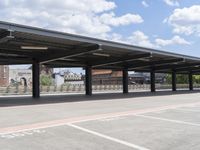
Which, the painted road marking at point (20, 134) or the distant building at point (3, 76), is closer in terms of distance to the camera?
the painted road marking at point (20, 134)

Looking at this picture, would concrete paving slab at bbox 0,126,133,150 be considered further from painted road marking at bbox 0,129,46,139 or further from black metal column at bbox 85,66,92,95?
black metal column at bbox 85,66,92,95

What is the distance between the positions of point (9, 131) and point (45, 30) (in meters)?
11.5

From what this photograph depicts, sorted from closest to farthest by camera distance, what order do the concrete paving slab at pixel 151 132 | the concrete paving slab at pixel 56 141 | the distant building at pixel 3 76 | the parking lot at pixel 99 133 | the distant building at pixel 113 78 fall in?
the concrete paving slab at pixel 56 141
the parking lot at pixel 99 133
the concrete paving slab at pixel 151 132
the distant building at pixel 3 76
the distant building at pixel 113 78

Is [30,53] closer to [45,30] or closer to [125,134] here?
[45,30]

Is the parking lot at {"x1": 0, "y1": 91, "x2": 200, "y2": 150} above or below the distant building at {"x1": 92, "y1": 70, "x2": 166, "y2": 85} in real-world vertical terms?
below

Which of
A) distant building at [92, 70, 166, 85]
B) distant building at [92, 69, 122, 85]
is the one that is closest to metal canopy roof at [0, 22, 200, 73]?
distant building at [92, 69, 122, 85]

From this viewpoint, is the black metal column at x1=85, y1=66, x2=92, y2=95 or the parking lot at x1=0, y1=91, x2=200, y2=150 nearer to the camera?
the parking lot at x1=0, y1=91, x2=200, y2=150

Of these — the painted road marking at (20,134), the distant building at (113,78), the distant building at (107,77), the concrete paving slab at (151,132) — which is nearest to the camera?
the concrete paving slab at (151,132)

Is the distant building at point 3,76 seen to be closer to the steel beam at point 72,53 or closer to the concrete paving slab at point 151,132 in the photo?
the steel beam at point 72,53

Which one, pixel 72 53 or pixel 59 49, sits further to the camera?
pixel 59 49

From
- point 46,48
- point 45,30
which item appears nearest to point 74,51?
point 46,48

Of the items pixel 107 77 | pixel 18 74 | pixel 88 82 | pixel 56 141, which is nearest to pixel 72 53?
pixel 88 82

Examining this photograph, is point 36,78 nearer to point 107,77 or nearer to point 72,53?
point 72,53

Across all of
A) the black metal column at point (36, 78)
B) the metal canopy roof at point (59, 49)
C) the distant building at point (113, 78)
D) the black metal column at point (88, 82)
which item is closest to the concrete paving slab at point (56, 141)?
the metal canopy roof at point (59, 49)
